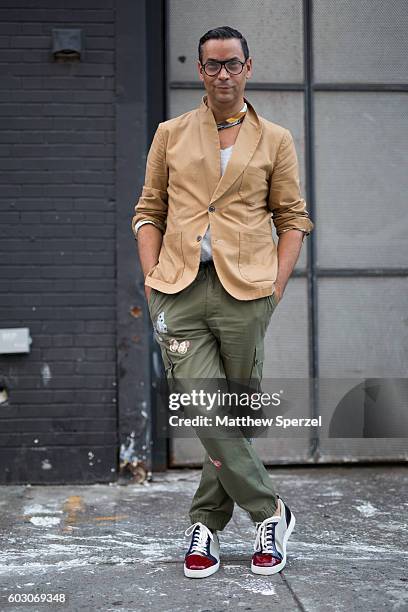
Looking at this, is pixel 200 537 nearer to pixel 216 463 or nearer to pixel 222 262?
pixel 216 463

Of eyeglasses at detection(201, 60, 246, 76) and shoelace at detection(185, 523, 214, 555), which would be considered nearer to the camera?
eyeglasses at detection(201, 60, 246, 76)

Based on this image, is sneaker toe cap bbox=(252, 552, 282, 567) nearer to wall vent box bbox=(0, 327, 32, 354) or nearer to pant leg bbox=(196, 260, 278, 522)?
pant leg bbox=(196, 260, 278, 522)

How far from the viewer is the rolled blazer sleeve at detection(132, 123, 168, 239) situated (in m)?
3.63

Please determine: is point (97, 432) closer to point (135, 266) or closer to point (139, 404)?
point (139, 404)

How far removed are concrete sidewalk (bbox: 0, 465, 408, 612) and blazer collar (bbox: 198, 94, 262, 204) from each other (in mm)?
1510

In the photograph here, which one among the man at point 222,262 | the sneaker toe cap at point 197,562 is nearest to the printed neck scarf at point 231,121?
the man at point 222,262

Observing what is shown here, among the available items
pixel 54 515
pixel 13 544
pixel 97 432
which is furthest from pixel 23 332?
pixel 13 544

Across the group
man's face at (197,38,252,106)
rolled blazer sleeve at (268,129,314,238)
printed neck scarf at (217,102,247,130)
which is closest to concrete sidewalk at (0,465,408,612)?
rolled blazer sleeve at (268,129,314,238)

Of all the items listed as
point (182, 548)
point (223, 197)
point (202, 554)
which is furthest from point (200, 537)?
point (223, 197)

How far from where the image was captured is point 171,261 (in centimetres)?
352

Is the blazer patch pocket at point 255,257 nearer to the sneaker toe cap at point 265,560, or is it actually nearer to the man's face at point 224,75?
the man's face at point 224,75

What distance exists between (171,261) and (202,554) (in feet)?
3.84

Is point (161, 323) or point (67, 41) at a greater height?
point (67, 41)

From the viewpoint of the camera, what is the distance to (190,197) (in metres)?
3.53
